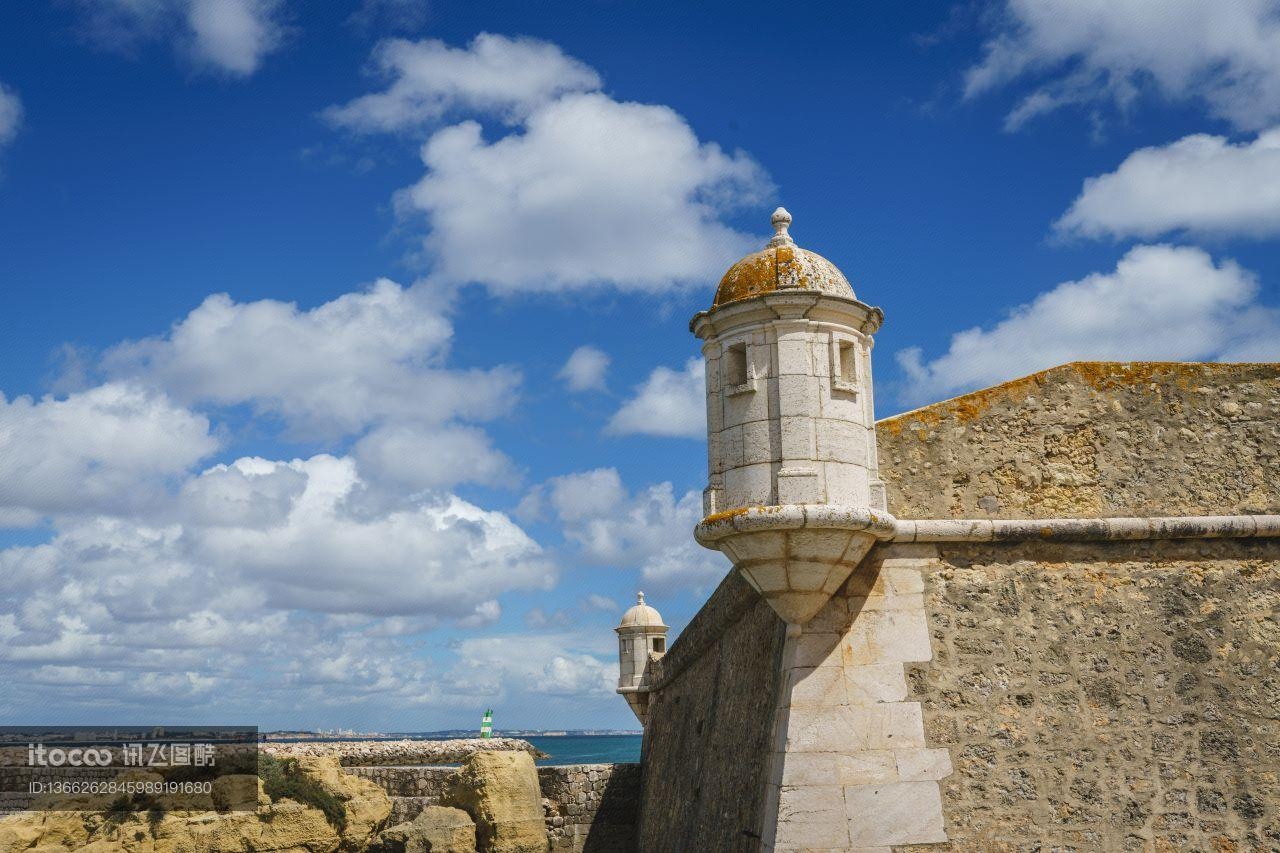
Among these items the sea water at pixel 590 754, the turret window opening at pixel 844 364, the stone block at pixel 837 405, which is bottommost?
the sea water at pixel 590 754

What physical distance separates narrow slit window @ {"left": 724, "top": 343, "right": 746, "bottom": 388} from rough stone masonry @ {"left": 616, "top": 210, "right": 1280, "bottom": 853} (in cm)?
1

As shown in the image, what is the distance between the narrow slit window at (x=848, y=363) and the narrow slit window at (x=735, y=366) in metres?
0.70

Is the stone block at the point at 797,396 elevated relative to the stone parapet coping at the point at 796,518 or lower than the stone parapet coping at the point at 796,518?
elevated

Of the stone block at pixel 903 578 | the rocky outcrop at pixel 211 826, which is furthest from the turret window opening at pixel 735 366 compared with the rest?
the rocky outcrop at pixel 211 826

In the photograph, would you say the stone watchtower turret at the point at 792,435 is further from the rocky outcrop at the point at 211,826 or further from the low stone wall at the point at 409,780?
the low stone wall at the point at 409,780

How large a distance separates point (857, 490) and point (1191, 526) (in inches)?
97.7

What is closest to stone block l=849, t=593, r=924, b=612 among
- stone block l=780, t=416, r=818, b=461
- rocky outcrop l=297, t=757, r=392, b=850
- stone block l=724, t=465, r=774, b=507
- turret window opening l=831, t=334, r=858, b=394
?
stone block l=724, t=465, r=774, b=507

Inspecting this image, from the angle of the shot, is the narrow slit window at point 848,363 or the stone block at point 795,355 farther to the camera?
the narrow slit window at point 848,363

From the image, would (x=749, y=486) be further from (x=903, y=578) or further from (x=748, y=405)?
(x=903, y=578)

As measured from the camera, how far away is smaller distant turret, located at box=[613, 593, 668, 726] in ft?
59.5

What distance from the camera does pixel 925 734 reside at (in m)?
6.93

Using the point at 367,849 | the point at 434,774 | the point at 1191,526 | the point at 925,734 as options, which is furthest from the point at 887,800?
the point at 434,774

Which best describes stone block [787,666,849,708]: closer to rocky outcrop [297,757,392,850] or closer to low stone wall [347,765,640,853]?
rocky outcrop [297,757,392,850]

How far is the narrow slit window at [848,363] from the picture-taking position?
7.41 m
